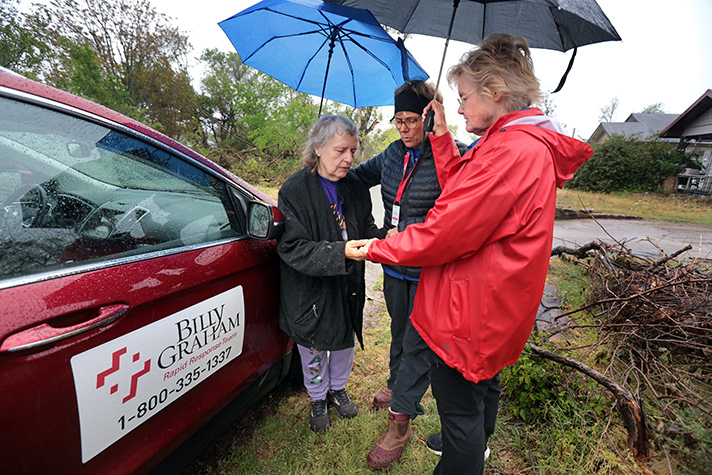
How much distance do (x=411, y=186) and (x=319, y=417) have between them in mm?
1579

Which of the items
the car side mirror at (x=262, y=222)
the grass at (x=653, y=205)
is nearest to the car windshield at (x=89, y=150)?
the car side mirror at (x=262, y=222)

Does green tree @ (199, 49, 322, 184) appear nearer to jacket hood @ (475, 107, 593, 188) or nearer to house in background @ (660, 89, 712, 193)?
jacket hood @ (475, 107, 593, 188)

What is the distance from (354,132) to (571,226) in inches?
379

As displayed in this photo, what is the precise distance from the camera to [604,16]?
1.40 meters

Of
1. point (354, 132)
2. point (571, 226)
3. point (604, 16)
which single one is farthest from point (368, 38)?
point (571, 226)

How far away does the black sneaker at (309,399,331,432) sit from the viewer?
81.1 inches

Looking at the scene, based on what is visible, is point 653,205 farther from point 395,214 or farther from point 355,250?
point 355,250

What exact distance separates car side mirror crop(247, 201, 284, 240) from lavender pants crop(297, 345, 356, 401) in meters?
0.81

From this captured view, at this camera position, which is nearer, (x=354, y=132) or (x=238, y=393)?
(x=238, y=393)

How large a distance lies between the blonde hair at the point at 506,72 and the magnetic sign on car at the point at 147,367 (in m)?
1.43

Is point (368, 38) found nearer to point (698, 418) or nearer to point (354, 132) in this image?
point (354, 132)

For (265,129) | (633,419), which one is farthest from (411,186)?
(265,129)

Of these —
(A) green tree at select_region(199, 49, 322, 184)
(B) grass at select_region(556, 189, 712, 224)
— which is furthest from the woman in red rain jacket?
(A) green tree at select_region(199, 49, 322, 184)

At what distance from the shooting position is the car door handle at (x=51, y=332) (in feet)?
2.60
